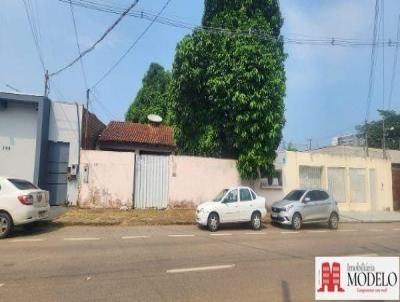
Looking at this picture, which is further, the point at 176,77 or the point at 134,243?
the point at 176,77

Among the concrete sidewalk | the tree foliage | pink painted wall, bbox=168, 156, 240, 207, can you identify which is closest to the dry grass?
pink painted wall, bbox=168, 156, 240, 207

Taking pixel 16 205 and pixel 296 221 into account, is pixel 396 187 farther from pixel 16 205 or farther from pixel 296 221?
pixel 16 205

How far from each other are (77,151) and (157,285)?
42.7 ft

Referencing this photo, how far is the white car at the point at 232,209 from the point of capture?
47.5ft

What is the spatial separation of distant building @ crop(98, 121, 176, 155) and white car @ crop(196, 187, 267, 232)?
1029 cm

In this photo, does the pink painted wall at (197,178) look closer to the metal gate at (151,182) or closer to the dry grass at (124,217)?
the metal gate at (151,182)

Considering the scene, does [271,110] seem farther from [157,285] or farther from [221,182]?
[157,285]

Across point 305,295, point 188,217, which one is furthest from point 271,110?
point 305,295

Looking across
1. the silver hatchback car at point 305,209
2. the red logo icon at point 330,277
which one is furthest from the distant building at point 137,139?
the red logo icon at point 330,277

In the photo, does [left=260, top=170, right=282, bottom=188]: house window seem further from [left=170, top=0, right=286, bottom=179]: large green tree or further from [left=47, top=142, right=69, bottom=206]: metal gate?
[left=47, top=142, right=69, bottom=206]: metal gate

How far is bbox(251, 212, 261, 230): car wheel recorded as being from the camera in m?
15.4

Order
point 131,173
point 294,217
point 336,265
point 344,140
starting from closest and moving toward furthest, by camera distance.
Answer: point 336,265 → point 294,217 → point 131,173 → point 344,140

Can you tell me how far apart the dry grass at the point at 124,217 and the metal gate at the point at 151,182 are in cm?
62

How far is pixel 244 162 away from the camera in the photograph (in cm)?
1962
